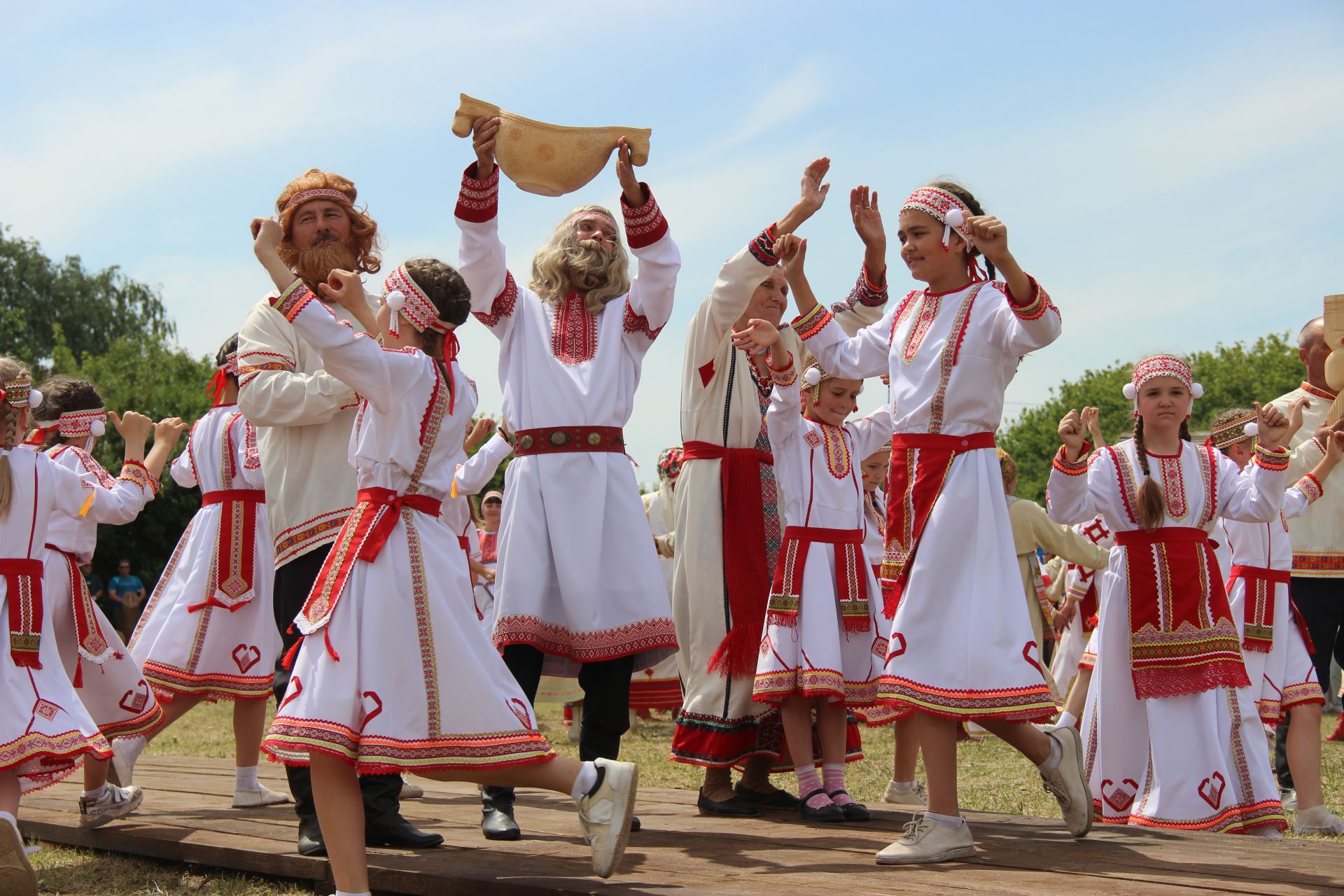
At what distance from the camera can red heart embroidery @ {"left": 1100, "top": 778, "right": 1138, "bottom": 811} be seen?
5.61 m

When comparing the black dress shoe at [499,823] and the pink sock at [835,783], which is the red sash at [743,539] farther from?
the black dress shoe at [499,823]

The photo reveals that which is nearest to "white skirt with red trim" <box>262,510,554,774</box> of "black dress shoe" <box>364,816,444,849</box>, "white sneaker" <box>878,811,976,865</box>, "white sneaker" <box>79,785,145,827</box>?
"black dress shoe" <box>364,816,444,849</box>

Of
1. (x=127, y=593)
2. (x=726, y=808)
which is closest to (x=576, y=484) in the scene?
(x=726, y=808)

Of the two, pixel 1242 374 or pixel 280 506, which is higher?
pixel 1242 374

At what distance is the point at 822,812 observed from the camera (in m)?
4.92

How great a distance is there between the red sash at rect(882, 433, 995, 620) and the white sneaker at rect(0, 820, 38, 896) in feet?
8.96

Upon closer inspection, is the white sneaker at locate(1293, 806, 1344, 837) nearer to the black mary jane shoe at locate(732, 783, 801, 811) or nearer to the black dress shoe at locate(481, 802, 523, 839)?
the black mary jane shoe at locate(732, 783, 801, 811)

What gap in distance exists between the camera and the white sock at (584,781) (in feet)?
11.9

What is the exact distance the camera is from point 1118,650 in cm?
568

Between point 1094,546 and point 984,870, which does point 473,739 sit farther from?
point 1094,546

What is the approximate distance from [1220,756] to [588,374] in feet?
9.70

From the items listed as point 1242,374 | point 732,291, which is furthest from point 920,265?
point 1242,374

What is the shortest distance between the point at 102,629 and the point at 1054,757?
11.9ft

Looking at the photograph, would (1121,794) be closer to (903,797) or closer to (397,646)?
(903,797)
